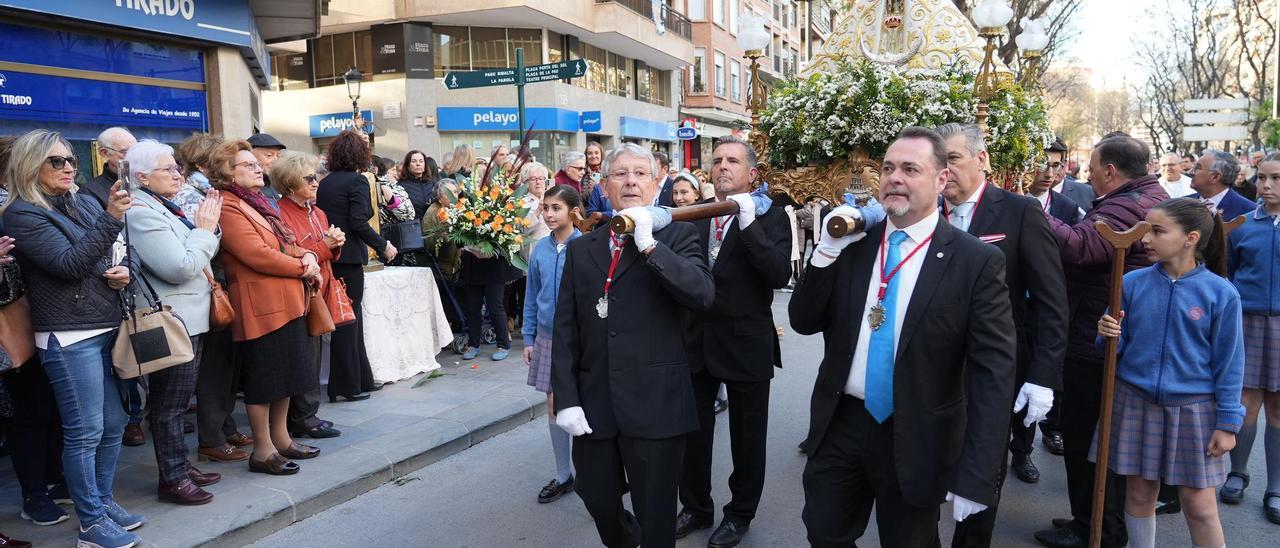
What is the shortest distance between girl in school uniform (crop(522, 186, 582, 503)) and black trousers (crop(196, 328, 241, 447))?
1918 mm

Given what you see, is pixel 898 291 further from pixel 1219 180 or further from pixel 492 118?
pixel 492 118

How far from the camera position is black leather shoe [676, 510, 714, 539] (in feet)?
14.8

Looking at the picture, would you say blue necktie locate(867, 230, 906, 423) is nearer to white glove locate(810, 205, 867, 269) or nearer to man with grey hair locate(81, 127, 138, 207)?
white glove locate(810, 205, 867, 269)

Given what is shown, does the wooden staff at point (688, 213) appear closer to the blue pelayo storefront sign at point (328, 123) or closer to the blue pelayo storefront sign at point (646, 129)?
the blue pelayo storefront sign at point (328, 123)

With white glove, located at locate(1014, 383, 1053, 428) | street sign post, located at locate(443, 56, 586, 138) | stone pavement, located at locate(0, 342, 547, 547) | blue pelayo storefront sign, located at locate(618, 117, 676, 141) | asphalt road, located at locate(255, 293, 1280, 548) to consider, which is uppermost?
blue pelayo storefront sign, located at locate(618, 117, 676, 141)

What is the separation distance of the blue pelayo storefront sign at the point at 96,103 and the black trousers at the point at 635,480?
7.46 metres

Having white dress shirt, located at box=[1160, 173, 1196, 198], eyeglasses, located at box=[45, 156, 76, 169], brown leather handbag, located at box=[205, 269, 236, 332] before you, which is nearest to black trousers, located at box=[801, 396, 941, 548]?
brown leather handbag, located at box=[205, 269, 236, 332]

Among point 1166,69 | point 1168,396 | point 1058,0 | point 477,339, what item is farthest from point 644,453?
point 1166,69

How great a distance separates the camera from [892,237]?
9.67 feet


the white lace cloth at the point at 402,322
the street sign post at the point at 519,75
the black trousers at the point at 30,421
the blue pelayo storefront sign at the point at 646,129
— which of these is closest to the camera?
the black trousers at the point at 30,421

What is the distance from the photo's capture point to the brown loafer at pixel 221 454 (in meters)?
5.41

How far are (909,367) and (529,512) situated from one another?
2804 mm

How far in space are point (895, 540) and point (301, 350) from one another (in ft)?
12.6

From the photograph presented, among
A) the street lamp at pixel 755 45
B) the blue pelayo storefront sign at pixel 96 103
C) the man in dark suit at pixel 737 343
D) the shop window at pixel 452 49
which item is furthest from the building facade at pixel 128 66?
the shop window at pixel 452 49
